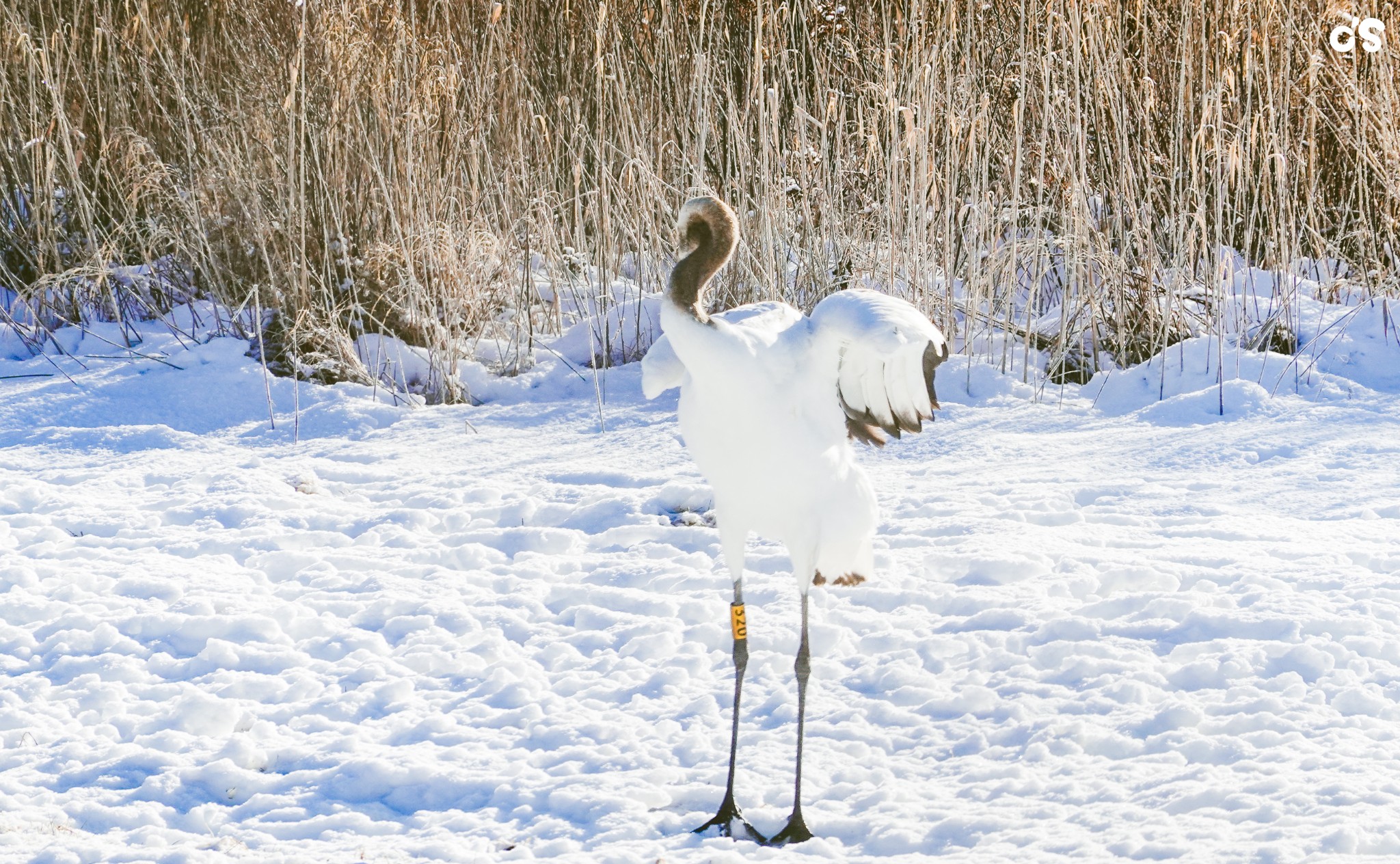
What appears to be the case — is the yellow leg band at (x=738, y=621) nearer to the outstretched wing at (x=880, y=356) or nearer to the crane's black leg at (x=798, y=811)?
the crane's black leg at (x=798, y=811)

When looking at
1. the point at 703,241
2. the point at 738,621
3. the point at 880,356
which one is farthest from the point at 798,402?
the point at 738,621

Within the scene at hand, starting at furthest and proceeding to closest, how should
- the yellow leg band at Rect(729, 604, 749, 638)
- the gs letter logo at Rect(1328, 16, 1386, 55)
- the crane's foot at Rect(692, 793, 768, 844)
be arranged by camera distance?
1. the gs letter logo at Rect(1328, 16, 1386, 55)
2. the yellow leg band at Rect(729, 604, 749, 638)
3. the crane's foot at Rect(692, 793, 768, 844)

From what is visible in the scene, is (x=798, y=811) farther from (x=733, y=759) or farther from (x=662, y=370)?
(x=662, y=370)

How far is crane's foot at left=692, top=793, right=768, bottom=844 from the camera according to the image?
299 centimetres

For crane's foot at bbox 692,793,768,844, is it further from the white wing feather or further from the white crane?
the white wing feather

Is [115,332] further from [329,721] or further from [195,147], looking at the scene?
[329,721]

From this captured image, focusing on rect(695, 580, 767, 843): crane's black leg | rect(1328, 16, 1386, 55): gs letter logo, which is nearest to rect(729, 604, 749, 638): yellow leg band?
rect(695, 580, 767, 843): crane's black leg

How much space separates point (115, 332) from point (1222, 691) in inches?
237

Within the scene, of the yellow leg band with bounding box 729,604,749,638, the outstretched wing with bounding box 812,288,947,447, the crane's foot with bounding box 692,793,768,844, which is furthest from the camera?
the yellow leg band with bounding box 729,604,749,638

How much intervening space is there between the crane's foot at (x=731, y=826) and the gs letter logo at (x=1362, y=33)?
5.04 m

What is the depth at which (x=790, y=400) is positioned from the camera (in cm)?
301

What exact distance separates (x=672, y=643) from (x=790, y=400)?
3.91ft

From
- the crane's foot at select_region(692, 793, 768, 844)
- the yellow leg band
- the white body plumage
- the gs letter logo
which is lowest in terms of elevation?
the crane's foot at select_region(692, 793, 768, 844)

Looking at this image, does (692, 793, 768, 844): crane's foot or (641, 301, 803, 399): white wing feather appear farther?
(641, 301, 803, 399): white wing feather
